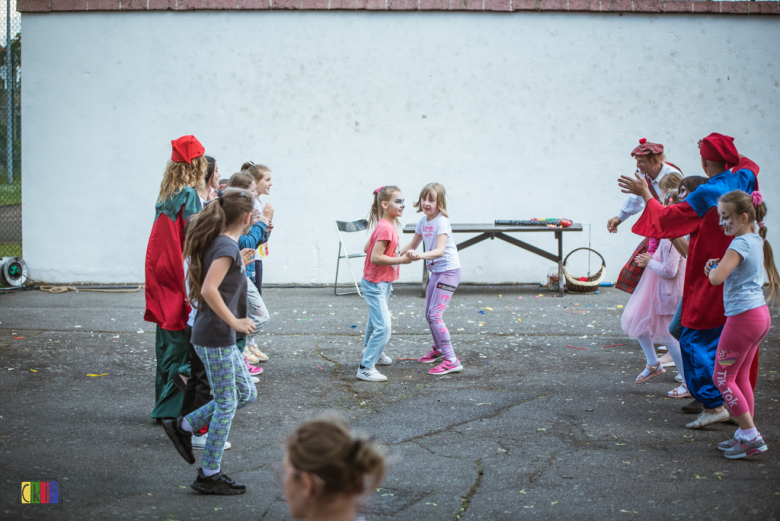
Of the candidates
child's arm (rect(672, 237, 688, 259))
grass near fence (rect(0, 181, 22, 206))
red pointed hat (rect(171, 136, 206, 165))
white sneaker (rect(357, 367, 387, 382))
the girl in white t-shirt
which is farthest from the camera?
grass near fence (rect(0, 181, 22, 206))

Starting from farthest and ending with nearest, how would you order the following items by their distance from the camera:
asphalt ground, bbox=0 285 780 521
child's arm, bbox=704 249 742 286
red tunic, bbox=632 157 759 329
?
red tunic, bbox=632 157 759 329 < child's arm, bbox=704 249 742 286 < asphalt ground, bbox=0 285 780 521

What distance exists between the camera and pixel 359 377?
564 centimetres

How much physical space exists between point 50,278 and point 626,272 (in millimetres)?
8950

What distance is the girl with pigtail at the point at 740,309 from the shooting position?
3.84 m

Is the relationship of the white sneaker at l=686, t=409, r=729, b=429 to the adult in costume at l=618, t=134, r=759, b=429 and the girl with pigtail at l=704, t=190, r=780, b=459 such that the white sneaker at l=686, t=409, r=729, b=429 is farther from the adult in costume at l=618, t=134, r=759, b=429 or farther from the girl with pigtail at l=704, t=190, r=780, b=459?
the girl with pigtail at l=704, t=190, r=780, b=459

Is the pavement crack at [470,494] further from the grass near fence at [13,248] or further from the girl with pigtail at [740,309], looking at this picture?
the grass near fence at [13,248]

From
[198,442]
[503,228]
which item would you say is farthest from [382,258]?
[503,228]

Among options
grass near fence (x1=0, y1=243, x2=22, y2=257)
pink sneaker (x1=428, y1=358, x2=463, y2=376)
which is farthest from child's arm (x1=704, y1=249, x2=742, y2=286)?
grass near fence (x1=0, y1=243, x2=22, y2=257)

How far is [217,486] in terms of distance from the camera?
3.38 meters

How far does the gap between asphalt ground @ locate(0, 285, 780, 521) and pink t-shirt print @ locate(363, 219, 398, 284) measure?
0.83 metres

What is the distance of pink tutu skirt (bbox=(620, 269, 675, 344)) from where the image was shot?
206 inches

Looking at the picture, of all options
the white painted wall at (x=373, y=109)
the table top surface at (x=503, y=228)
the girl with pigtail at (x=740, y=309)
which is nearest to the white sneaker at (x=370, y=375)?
the girl with pigtail at (x=740, y=309)

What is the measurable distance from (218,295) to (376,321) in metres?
2.31

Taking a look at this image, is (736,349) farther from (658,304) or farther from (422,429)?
(422,429)
